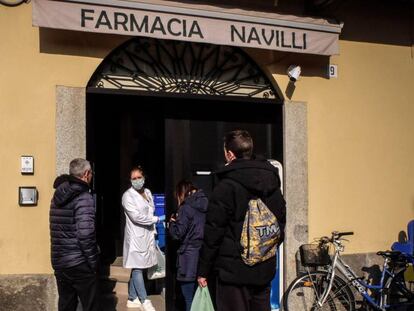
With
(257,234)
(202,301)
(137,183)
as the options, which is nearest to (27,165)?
(137,183)

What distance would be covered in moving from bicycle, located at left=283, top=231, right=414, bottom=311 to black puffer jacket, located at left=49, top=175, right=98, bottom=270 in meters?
2.54

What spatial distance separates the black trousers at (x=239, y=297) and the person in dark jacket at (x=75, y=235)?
3.98 feet

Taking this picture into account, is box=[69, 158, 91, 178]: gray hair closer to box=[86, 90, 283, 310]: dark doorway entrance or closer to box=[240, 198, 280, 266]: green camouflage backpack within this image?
box=[86, 90, 283, 310]: dark doorway entrance

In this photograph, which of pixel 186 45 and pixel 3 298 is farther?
pixel 186 45

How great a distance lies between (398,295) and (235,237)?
125 inches

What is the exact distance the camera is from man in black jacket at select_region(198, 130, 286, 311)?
366 cm

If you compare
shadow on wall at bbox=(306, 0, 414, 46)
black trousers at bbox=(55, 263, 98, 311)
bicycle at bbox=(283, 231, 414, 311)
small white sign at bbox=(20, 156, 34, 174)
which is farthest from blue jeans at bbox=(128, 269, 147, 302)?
shadow on wall at bbox=(306, 0, 414, 46)

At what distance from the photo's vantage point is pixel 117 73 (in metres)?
5.74

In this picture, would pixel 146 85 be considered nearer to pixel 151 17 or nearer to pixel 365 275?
pixel 151 17

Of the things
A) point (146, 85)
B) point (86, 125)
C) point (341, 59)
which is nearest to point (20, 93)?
point (86, 125)

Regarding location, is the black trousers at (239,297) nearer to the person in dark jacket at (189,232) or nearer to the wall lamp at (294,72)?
the person in dark jacket at (189,232)

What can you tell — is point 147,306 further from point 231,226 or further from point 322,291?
point 231,226

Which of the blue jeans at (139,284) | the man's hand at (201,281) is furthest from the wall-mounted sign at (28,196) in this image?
the man's hand at (201,281)

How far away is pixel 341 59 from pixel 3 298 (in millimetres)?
4641
